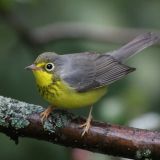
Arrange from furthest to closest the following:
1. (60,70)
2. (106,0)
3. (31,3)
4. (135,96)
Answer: (106,0) < (31,3) < (135,96) < (60,70)

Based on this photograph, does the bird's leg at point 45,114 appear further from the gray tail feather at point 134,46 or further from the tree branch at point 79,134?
the gray tail feather at point 134,46

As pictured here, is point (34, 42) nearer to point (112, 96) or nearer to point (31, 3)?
point (31, 3)

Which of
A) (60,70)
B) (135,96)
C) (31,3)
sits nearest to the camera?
(60,70)

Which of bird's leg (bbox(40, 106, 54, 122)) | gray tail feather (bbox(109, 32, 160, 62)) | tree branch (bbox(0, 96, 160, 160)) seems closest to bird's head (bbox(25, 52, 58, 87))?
bird's leg (bbox(40, 106, 54, 122))

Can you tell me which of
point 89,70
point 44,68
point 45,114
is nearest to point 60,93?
point 44,68

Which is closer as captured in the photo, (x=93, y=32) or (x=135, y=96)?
(x=135, y=96)

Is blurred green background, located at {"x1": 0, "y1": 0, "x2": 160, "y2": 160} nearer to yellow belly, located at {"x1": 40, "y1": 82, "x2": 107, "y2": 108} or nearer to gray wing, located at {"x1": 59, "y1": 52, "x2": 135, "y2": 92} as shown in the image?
gray wing, located at {"x1": 59, "y1": 52, "x2": 135, "y2": 92}

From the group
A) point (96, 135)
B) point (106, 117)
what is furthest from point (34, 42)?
point (96, 135)
